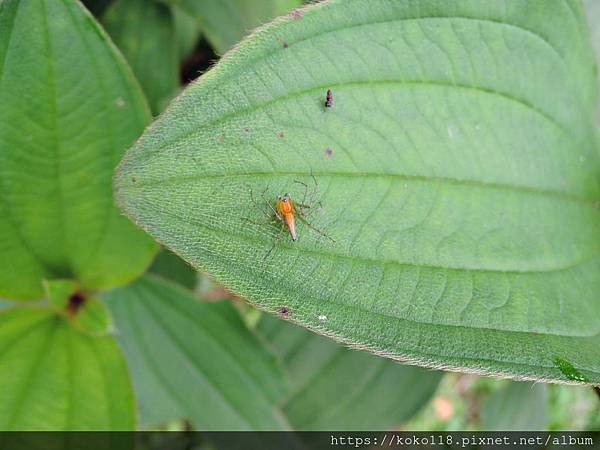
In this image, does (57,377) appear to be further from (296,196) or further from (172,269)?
(296,196)

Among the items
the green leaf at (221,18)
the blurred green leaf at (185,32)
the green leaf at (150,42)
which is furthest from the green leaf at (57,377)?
the blurred green leaf at (185,32)

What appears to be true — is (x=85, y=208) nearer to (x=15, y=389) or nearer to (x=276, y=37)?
(x=15, y=389)

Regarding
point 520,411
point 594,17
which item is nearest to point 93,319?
point 520,411

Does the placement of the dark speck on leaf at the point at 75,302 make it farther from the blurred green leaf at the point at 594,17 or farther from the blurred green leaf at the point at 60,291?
the blurred green leaf at the point at 594,17

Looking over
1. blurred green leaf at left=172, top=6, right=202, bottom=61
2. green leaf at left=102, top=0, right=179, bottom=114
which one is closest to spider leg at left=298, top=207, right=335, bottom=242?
green leaf at left=102, top=0, right=179, bottom=114

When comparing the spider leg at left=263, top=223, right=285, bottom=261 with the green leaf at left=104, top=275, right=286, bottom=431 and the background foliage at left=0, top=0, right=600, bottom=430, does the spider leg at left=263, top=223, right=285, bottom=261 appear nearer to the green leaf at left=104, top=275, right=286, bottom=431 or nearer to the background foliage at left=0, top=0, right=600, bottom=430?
the background foliage at left=0, top=0, right=600, bottom=430
